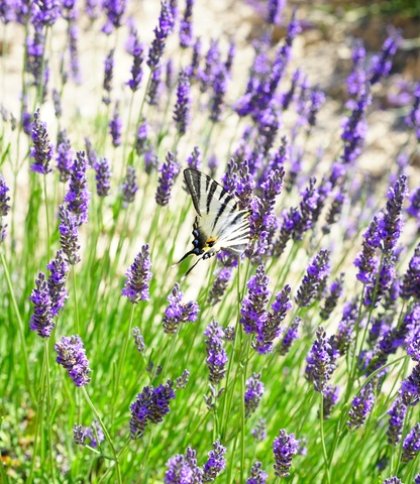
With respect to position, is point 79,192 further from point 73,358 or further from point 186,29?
point 186,29

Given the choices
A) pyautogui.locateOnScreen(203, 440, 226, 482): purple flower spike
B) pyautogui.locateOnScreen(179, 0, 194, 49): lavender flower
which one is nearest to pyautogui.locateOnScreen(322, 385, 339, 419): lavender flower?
pyautogui.locateOnScreen(203, 440, 226, 482): purple flower spike

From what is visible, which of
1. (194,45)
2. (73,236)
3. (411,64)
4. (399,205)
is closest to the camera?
(73,236)

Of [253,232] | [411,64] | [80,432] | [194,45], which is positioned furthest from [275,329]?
[411,64]

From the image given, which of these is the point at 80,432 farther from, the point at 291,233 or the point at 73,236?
the point at 291,233

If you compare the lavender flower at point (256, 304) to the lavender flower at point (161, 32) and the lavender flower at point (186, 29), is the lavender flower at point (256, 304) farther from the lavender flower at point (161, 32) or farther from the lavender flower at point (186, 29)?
the lavender flower at point (186, 29)

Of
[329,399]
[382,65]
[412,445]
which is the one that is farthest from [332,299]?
[382,65]

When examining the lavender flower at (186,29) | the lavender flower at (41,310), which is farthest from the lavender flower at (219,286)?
the lavender flower at (186,29)

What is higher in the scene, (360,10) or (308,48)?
(360,10)
